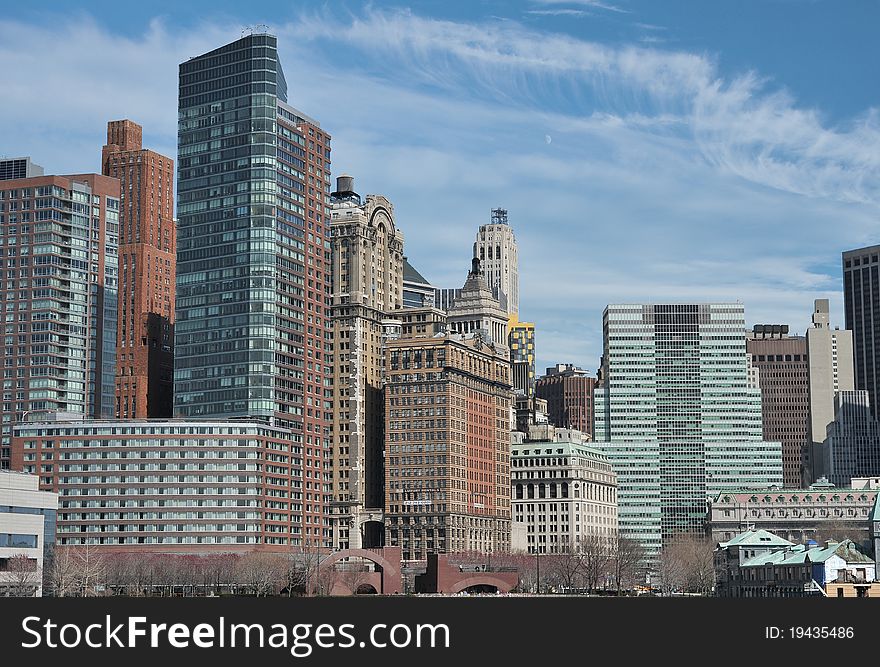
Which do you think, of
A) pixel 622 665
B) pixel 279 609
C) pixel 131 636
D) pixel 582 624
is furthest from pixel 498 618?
pixel 131 636

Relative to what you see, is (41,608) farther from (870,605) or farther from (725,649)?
(870,605)

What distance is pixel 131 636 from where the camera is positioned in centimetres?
12288

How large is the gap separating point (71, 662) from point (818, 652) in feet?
194

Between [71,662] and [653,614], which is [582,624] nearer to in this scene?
[653,614]

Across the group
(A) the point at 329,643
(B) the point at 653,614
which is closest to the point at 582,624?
(B) the point at 653,614

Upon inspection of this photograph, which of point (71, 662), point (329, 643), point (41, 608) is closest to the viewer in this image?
point (71, 662)

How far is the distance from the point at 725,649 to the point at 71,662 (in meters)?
54.3

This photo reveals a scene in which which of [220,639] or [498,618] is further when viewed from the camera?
[498,618]

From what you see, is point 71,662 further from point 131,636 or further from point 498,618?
point 498,618

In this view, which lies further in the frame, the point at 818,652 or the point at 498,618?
the point at 498,618

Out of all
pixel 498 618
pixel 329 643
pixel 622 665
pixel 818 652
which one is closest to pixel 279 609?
pixel 498 618

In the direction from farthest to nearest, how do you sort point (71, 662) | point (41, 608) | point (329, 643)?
point (41, 608), point (329, 643), point (71, 662)

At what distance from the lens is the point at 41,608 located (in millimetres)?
148500

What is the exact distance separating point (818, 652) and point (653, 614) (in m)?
34.2
